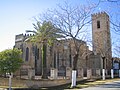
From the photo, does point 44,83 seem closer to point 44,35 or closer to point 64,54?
point 44,35

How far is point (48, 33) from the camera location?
1266 inches

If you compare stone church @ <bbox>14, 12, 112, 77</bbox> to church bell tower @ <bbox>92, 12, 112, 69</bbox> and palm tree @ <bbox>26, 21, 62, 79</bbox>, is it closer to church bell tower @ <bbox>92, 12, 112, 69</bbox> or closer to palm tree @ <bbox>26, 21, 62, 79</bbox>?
church bell tower @ <bbox>92, 12, 112, 69</bbox>

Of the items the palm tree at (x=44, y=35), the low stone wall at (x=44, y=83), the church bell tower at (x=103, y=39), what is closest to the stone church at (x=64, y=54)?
the church bell tower at (x=103, y=39)

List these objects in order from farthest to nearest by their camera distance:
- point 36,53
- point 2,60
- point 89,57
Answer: point 89,57 → point 36,53 → point 2,60

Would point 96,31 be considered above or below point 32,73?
above

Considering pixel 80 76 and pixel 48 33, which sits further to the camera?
pixel 80 76

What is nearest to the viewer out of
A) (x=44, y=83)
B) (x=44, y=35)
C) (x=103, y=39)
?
(x=44, y=83)

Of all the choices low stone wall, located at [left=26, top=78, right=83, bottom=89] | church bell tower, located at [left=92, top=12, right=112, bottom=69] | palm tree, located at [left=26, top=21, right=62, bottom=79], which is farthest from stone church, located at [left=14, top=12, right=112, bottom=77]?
low stone wall, located at [left=26, top=78, right=83, bottom=89]

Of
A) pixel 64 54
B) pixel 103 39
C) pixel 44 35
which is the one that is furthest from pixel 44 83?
pixel 103 39

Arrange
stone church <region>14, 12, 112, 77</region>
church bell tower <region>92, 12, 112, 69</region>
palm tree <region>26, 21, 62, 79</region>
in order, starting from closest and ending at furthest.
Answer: palm tree <region>26, 21, 62, 79</region>, church bell tower <region>92, 12, 112, 69</region>, stone church <region>14, 12, 112, 77</region>

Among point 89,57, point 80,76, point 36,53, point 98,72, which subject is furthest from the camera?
point 89,57

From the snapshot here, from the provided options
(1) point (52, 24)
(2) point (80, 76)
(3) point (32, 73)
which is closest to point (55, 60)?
(2) point (80, 76)

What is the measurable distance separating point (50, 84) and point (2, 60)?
6924mm

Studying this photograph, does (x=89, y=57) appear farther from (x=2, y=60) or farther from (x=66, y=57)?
(x=2, y=60)
